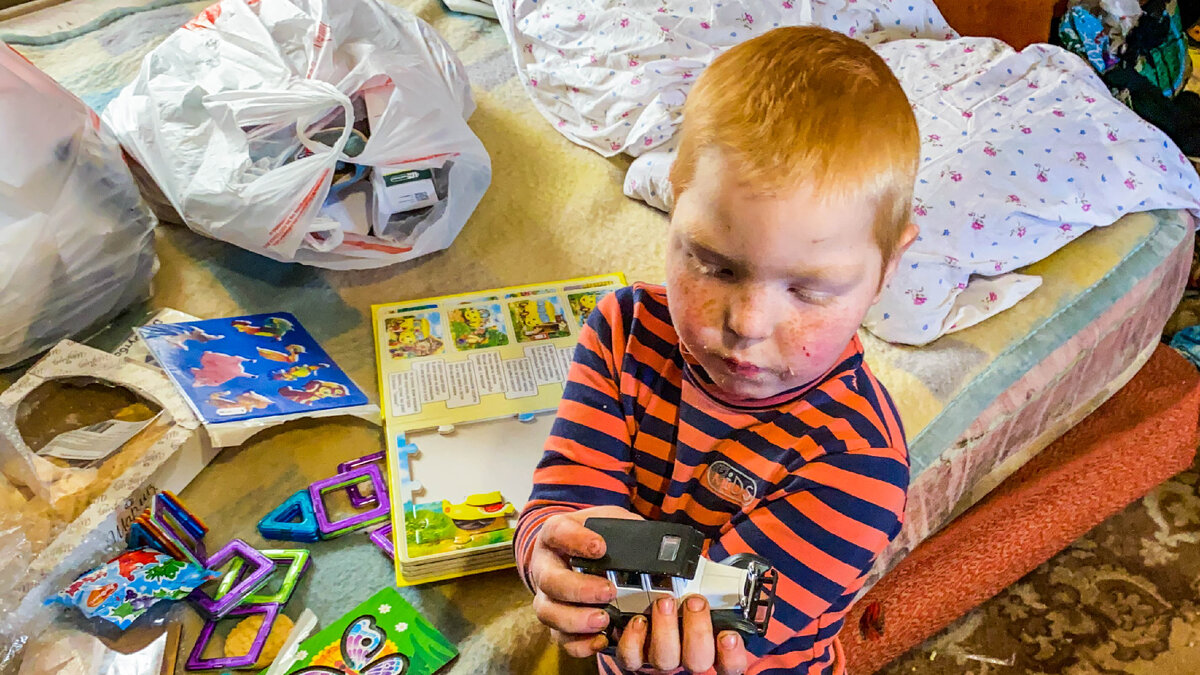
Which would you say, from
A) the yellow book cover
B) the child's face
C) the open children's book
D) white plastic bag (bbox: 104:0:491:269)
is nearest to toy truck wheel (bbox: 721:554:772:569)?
the child's face

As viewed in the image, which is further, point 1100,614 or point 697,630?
point 1100,614

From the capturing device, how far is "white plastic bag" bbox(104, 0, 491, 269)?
0.97 metres

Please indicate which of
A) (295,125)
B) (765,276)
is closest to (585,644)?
(765,276)

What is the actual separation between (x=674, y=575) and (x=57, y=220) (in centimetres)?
79

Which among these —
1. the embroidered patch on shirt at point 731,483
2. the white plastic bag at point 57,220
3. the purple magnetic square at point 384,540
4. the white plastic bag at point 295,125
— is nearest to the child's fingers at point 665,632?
the embroidered patch on shirt at point 731,483

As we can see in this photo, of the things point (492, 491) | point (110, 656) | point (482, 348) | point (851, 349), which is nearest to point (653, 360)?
point (851, 349)

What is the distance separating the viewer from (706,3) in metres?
1.20

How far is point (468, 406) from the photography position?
0.93 meters

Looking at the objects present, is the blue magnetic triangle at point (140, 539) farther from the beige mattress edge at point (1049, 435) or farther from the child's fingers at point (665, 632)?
the beige mattress edge at point (1049, 435)

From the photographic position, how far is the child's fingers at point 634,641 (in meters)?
0.51

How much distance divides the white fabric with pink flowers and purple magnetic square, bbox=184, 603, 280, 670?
2.15 feet

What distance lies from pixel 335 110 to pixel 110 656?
64cm

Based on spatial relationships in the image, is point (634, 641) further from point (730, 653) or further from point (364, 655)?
point (364, 655)

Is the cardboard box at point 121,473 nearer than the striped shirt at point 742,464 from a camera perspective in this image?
No
